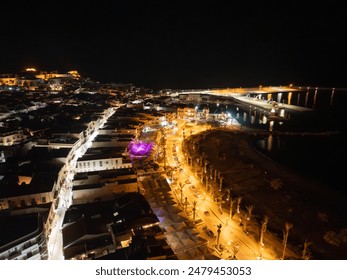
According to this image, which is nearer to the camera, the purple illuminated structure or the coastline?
the coastline

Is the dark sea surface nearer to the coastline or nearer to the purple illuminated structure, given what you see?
the coastline

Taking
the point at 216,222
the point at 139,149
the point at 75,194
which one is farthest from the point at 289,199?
the point at 75,194

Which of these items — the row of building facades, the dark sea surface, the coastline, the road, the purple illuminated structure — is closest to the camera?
the row of building facades

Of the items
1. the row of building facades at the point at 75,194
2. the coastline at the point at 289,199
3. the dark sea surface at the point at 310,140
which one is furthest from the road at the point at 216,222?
the dark sea surface at the point at 310,140

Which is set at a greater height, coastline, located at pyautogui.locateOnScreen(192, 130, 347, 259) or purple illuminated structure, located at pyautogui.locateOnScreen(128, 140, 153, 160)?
purple illuminated structure, located at pyautogui.locateOnScreen(128, 140, 153, 160)

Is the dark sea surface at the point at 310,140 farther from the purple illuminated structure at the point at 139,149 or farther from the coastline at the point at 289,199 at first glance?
the purple illuminated structure at the point at 139,149

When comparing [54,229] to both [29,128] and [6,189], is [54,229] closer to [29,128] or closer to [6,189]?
[6,189]

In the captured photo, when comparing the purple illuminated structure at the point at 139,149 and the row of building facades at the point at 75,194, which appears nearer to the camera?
the row of building facades at the point at 75,194

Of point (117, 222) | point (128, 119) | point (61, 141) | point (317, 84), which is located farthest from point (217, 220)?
point (317, 84)

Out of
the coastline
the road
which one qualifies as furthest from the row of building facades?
the coastline

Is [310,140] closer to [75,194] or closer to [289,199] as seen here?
[289,199]
